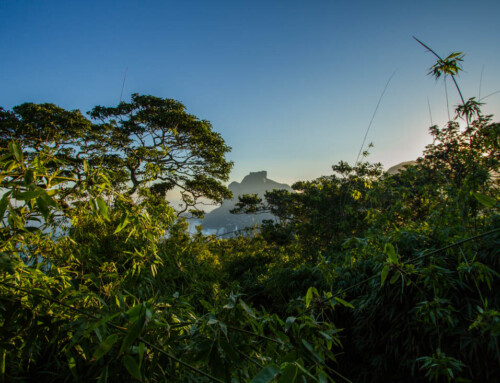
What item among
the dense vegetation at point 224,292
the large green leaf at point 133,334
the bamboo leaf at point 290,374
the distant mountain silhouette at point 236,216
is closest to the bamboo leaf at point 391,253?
the dense vegetation at point 224,292

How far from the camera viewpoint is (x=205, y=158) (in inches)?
349

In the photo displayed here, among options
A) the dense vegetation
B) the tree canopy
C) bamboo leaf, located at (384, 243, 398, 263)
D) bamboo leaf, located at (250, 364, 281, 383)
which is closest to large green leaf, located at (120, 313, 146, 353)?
the dense vegetation

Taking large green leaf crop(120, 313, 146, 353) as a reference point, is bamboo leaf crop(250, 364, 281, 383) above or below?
below

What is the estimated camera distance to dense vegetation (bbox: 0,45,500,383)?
1.69ft

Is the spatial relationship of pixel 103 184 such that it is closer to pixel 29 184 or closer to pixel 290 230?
pixel 29 184

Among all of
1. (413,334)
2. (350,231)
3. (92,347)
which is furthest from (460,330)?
(350,231)

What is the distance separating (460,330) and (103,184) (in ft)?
6.78

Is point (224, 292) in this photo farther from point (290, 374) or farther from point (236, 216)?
point (236, 216)

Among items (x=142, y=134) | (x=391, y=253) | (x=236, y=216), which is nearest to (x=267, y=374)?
(x=391, y=253)

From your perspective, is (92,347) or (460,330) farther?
(460,330)

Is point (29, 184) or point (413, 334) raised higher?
point (29, 184)

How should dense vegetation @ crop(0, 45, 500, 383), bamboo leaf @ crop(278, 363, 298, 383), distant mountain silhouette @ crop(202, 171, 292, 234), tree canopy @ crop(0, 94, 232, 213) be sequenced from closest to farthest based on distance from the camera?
bamboo leaf @ crop(278, 363, 298, 383) < dense vegetation @ crop(0, 45, 500, 383) < tree canopy @ crop(0, 94, 232, 213) < distant mountain silhouette @ crop(202, 171, 292, 234)

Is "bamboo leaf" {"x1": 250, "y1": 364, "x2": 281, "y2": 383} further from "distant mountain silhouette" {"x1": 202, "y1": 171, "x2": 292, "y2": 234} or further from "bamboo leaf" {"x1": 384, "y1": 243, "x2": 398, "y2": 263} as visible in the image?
"distant mountain silhouette" {"x1": 202, "y1": 171, "x2": 292, "y2": 234}

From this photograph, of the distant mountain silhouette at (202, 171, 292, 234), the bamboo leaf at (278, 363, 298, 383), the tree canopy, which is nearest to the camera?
the bamboo leaf at (278, 363, 298, 383)
